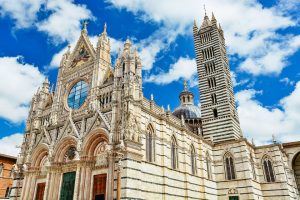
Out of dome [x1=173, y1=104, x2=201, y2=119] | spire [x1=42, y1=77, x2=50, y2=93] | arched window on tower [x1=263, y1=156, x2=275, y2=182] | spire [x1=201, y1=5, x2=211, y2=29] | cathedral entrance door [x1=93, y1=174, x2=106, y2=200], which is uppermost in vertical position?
spire [x1=201, y1=5, x2=211, y2=29]

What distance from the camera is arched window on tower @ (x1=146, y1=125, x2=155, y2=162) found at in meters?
21.0

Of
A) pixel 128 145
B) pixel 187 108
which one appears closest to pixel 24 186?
pixel 128 145

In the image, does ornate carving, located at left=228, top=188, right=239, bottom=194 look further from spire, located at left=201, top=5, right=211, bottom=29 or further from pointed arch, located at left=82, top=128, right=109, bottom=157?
spire, located at left=201, top=5, right=211, bottom=29

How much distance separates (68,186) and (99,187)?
3.62m

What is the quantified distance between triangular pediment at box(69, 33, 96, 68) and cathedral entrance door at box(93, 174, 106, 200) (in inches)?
484

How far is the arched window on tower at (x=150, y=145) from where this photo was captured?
828 inches

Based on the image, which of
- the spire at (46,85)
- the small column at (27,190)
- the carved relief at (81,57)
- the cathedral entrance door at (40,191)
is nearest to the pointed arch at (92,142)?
the cathedral entrance door at (40,191)

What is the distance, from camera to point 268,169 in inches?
1197

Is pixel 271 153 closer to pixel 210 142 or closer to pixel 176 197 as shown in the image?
pixel 210 142

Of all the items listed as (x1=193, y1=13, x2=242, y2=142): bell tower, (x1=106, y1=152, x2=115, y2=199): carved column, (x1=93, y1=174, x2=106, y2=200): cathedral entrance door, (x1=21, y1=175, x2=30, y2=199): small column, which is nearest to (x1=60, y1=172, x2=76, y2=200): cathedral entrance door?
(x1=93, y1=174, x2=106, y2=200): cathedral entrance door

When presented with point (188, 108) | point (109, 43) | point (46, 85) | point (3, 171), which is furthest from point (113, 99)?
point (188, 108)

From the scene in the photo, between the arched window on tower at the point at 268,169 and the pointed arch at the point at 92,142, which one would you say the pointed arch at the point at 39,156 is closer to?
the pointed arch at the point at 92,142

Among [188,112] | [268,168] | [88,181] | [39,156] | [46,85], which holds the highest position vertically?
[188,112]

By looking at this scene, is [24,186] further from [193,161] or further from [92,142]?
[193,161]
